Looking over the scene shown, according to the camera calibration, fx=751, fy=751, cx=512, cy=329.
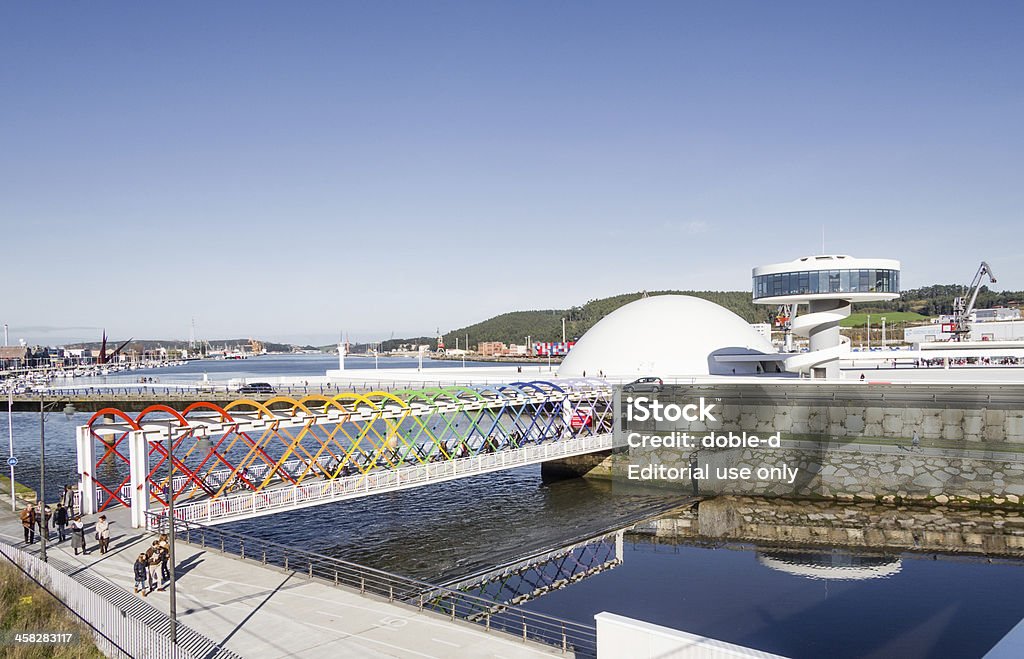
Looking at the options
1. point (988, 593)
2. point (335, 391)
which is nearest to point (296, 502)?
point (988, 593)

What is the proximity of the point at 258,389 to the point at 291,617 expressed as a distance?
5655 cm

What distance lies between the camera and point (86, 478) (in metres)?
24.4

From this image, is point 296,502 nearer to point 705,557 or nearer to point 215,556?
point 215,556

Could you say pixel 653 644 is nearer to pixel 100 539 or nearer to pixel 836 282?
pixel 100 539

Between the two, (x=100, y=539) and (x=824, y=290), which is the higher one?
(x=824, y=290)

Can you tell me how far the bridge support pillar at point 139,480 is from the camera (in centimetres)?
2302

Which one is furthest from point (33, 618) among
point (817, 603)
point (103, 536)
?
point (817, 603)

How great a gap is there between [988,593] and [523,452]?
18954mm

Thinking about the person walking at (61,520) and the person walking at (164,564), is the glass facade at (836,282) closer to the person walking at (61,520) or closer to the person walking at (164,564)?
the person walking at (164,564)

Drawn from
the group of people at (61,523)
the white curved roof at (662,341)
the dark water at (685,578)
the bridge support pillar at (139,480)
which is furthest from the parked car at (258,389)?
the bridge support pillar at (139,480)

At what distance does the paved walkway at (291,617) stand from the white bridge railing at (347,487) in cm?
308

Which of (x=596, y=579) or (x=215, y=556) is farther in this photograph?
(x=596, y=579)

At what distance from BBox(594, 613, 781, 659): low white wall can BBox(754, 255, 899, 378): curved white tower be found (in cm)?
4953

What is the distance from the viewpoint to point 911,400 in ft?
130
